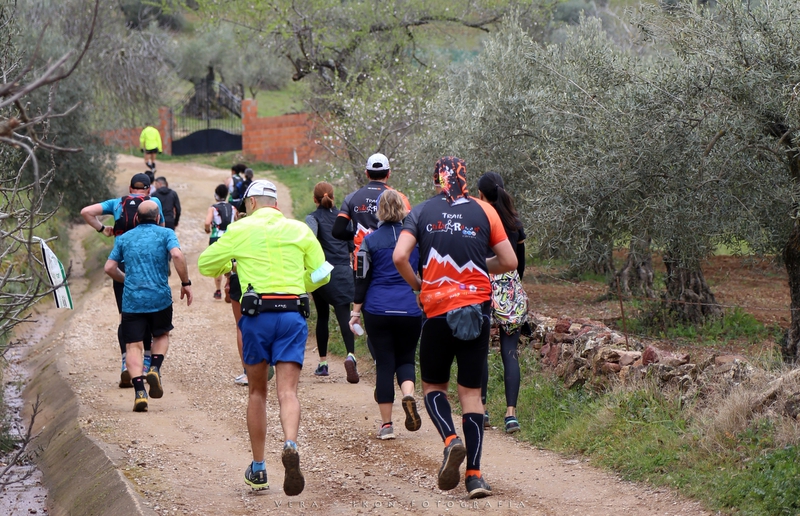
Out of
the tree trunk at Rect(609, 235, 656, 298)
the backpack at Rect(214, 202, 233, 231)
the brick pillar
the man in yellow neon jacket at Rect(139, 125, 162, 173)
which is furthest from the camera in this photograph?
the brick pillar

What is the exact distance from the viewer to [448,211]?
531cm

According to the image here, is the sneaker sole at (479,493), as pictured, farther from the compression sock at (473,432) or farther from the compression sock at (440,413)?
the compression sock at (440,413)

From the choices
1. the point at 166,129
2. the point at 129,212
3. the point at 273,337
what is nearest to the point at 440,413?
the point at 273,337

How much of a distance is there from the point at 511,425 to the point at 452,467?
2136mm

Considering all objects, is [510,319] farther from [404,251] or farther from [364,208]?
[404,251]

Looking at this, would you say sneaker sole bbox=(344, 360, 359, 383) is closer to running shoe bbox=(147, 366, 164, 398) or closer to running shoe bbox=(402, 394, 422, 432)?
running shoe bbox=(147, 366, 164, 398)

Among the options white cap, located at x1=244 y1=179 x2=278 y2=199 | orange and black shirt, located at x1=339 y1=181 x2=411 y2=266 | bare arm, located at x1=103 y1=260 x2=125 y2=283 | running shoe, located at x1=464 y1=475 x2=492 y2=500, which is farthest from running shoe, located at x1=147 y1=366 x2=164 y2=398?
running shoe, located at x1=464 y1=475 x2=492 y2=500

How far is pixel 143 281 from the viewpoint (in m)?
7.88

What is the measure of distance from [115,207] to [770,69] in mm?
6091

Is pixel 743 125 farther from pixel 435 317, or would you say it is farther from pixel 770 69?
pixel 435 317

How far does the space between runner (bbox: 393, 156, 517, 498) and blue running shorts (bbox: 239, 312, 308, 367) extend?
75 centimetres

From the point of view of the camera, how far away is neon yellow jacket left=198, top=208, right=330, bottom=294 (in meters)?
5.45

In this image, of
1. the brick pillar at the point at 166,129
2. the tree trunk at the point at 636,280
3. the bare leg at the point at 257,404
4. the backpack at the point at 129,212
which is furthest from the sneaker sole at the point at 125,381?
the brick pillar at the point at 166,129

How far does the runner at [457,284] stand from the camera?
17.2ft
